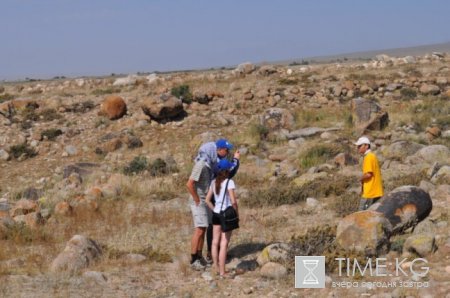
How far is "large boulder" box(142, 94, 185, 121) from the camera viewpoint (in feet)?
61.5

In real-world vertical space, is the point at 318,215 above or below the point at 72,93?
below

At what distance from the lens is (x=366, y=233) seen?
297 inches

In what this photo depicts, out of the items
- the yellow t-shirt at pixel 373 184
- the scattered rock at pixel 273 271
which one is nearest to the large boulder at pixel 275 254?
the scattered rock at pixel 273 271

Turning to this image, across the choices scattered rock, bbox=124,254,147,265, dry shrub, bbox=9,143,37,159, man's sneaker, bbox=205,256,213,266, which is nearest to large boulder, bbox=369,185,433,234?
man's sneaker, bbox=205,256,213,266

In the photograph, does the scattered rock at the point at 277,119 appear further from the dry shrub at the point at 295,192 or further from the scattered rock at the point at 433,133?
the dry shrub at the point at 295,192

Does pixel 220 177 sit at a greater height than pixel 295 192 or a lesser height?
greater

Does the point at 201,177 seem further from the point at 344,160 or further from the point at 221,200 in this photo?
the point at 344,160

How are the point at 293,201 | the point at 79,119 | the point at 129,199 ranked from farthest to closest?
the point at 79,119 → the point at 129,199 → the point at 293,201

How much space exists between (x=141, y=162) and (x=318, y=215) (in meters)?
6.04

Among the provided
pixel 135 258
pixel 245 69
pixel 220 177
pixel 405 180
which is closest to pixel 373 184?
pixel 220 177

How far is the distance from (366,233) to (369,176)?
1082 mm

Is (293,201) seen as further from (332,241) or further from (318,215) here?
(332,241)

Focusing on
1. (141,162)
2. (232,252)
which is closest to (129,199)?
(141,162)

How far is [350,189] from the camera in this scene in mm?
11359
